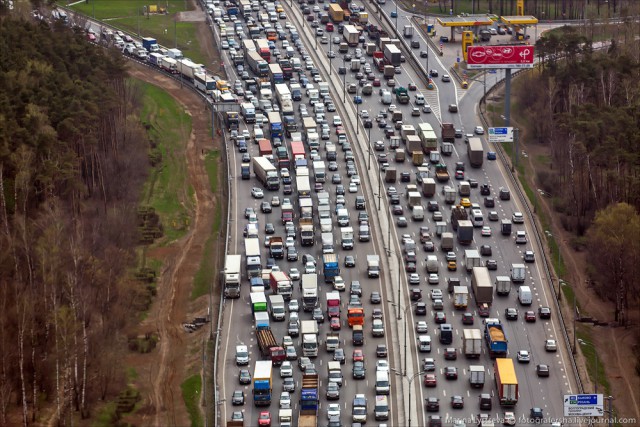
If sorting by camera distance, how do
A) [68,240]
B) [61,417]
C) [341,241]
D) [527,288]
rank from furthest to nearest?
[341,241]
[527,288]
[68,240]
[61,417]

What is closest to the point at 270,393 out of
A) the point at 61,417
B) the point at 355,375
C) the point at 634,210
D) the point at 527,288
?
the point at 355,375

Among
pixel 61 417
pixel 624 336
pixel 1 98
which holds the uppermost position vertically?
pixel 1 98

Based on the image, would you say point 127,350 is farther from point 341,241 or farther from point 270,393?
point 341,241

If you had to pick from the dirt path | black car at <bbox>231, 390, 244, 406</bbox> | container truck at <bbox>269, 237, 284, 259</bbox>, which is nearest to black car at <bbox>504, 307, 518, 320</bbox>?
container truck at <bbox>269, 237, 284, 259</bbox>

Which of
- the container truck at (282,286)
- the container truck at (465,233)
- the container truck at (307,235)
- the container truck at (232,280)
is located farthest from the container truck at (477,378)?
the container truck at (307,235)

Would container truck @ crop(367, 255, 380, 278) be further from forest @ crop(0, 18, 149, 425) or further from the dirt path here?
forest @ crop(0, 18, 149, 425)

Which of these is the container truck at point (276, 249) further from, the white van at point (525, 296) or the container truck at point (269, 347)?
the white van at point (525, 296)

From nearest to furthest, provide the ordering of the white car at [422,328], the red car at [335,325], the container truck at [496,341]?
the container truck at [496,341], the white car at [422,328], the red car at [335,325]
